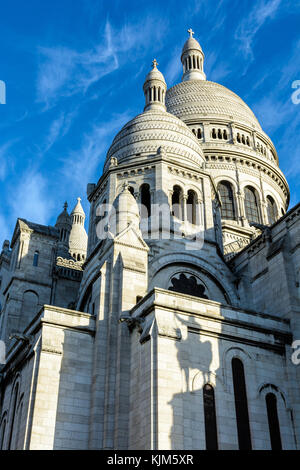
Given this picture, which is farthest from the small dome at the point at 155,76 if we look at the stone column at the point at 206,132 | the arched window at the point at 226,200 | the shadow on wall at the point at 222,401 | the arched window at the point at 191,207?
the shadow on wall at the point at 222,401

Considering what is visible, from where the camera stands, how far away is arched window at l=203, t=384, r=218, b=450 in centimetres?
2177


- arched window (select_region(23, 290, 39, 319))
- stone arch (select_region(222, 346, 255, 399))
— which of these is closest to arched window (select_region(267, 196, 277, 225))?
arched window (select_region(23, 290, 39, 319))

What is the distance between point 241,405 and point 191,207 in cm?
1423

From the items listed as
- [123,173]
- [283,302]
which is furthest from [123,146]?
[283,302]

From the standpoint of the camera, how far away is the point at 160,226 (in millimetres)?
31969

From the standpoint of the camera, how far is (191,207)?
34.7 m

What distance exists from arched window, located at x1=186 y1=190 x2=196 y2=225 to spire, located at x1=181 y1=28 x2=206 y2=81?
32134 mm

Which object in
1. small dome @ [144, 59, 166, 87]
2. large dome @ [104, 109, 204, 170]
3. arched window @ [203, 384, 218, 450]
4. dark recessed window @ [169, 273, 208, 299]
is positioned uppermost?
small dome @ [144, 59, 166, 87]

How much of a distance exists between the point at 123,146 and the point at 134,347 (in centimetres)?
1683

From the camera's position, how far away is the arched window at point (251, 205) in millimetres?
47938

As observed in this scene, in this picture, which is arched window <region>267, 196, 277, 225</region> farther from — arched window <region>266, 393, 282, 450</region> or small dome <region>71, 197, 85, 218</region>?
small dome <region>71, 197, 85, 218</region>

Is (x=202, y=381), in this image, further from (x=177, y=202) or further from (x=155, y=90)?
(x=155, y=90)

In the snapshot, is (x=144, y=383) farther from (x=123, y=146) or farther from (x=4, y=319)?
(x=123, y=146)
